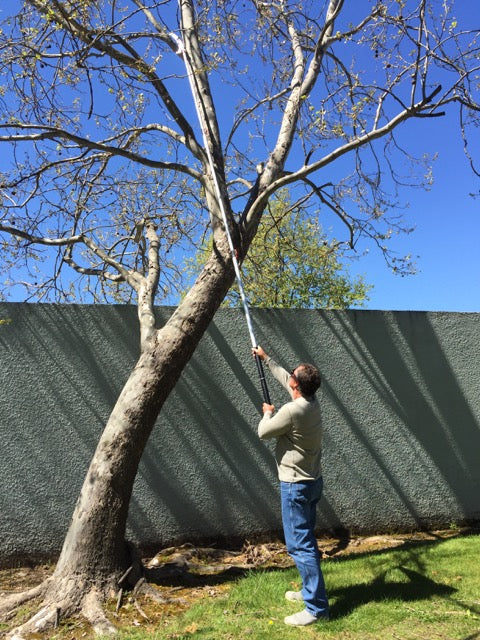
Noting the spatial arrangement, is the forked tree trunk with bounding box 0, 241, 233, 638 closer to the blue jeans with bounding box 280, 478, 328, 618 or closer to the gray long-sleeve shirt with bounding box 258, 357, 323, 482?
the gray long-sleeve shirt with bounding box 258, 357, 323, 482

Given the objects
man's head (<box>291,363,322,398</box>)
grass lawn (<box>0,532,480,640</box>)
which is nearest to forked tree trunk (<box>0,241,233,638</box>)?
grass lawn (<box>0,532,480,640</box>)

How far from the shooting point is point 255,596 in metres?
3.93

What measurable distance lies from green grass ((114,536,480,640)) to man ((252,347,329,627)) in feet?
0.66

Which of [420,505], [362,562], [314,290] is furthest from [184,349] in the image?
[314,290]

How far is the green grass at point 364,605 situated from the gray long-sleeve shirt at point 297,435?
913mm

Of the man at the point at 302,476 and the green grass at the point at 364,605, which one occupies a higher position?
the man at the point at 302,476

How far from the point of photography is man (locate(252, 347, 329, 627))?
342 centimetres

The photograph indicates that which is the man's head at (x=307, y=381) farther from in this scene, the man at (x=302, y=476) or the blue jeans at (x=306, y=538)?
the blue jeans at (x=306, y=538)

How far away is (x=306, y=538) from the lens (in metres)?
3.48

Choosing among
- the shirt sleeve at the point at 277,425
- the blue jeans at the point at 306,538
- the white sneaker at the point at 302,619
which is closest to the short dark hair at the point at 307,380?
the shirt sleeve at the point at 277,425

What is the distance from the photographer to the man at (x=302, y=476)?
3416 millimetres

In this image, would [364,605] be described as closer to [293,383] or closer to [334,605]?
[334,605]

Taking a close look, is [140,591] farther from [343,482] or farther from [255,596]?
[343,482]

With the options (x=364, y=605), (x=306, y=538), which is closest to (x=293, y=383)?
(x=306, y=538)
